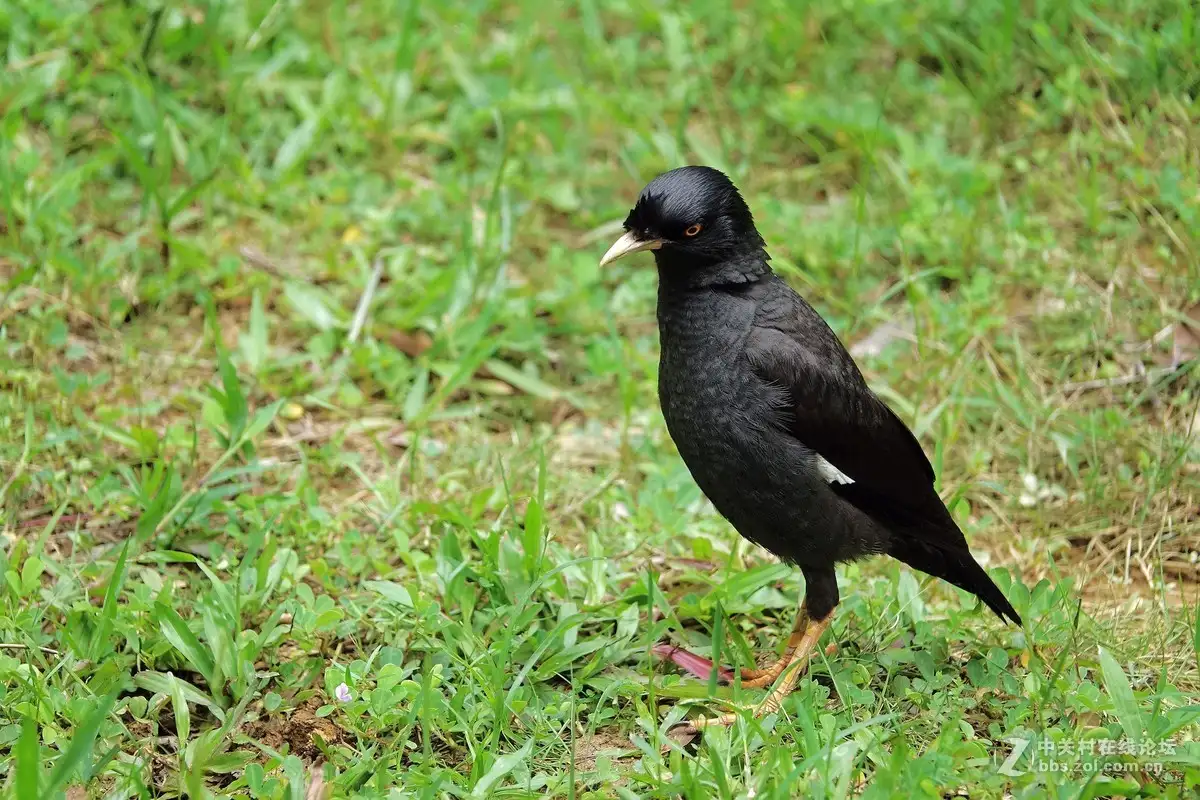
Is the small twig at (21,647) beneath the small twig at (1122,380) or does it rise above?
beneath

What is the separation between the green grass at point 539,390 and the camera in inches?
139

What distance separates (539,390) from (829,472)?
1.79 meters

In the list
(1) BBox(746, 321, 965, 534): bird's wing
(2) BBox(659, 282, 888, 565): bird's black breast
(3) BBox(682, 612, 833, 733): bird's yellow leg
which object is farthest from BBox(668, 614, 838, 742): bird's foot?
(1) BBox(746, 321, 965, 534): bird's wing

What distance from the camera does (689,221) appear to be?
384 cm

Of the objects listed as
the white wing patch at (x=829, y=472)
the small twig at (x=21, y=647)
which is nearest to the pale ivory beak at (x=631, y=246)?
the white wing patch at (x=829, y=472)

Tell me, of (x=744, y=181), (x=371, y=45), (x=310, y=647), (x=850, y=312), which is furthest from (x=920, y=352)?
(x=371, y=45)

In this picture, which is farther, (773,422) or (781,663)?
(781,663)

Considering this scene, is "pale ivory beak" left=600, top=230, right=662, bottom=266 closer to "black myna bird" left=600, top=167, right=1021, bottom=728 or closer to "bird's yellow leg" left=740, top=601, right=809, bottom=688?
"black myna bird" left=600, top=167, right=1021, bottom=728

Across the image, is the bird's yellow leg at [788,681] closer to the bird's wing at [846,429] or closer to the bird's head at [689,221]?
the bird's wing at [846,429]

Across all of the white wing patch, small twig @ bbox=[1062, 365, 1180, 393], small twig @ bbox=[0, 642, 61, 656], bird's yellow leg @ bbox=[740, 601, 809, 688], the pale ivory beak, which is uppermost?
the pale ivory beak

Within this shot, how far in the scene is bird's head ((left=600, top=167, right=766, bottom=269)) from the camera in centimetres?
384

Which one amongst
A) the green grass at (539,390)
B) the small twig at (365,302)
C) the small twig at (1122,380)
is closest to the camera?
the green grass at (539,390)

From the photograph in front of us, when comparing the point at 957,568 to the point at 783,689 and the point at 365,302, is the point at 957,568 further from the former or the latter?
the point at 365,302

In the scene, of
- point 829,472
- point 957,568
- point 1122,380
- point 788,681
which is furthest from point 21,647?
point 1122,380
